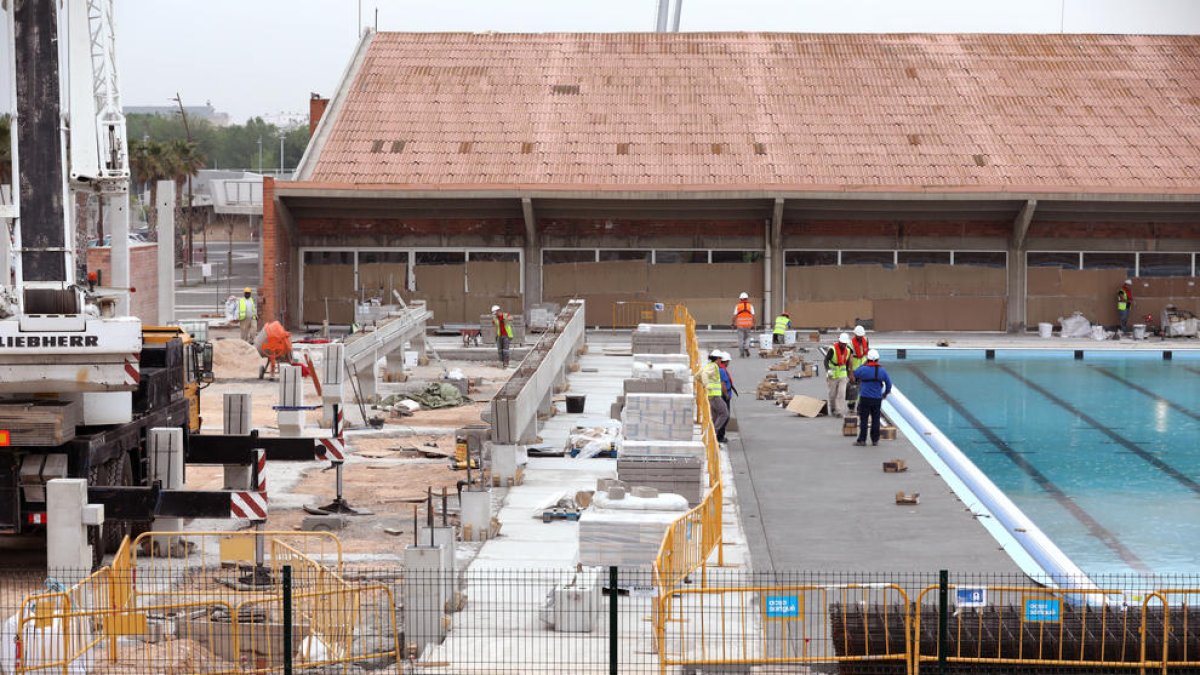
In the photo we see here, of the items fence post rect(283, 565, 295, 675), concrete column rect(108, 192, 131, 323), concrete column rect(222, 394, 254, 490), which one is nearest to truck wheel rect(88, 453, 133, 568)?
concrete column rect(222, 394, 254, 490)

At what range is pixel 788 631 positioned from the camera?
13.9 metres

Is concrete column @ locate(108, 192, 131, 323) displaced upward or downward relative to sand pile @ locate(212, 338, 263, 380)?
upward

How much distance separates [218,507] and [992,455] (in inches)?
564

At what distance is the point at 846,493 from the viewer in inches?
870

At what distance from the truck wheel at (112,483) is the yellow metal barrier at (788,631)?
622 cm

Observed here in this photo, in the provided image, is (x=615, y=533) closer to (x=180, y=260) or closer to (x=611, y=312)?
(x=611, y=312)

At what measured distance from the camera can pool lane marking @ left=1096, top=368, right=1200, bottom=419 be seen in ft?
107

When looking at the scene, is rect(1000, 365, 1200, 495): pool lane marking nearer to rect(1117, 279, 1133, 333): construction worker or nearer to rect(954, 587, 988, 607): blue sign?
rect(1117, 279, 1133, 333): construction worker

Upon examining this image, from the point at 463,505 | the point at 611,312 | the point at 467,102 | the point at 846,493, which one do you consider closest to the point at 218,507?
the point at 463,505

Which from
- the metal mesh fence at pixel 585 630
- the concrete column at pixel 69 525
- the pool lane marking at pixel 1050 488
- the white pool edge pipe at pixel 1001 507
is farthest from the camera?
the pool lane marking at pixel 1050 488

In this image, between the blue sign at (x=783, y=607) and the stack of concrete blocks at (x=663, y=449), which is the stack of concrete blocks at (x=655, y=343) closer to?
the stack of concrete blocks at (x=663, y=449)

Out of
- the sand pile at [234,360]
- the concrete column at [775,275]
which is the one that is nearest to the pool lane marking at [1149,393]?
the concrete column at [775,275]

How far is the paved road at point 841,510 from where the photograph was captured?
59.1ft

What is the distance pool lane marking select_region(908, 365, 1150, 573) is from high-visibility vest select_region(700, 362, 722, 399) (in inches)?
187
